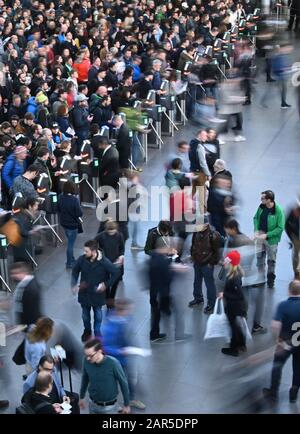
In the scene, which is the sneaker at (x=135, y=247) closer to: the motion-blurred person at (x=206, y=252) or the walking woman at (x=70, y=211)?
the walking woman at (x=70, y=211)

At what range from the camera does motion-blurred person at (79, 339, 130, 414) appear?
23.6ft

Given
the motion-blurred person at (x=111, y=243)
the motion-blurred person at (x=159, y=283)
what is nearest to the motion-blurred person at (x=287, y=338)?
the motion-blurred person at (x=159, y=283)

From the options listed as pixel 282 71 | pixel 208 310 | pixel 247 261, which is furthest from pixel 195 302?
pixel 282 71

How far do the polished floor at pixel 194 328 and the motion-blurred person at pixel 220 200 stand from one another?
87 cm

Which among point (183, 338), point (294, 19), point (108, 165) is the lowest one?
point (183, 338)

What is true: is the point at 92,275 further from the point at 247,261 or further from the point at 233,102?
the point at 233,102

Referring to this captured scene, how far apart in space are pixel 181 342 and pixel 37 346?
2.10 m

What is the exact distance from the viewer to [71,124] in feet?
47.0

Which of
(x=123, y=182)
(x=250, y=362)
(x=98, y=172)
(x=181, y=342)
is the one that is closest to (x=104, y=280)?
(x=181, y=342)

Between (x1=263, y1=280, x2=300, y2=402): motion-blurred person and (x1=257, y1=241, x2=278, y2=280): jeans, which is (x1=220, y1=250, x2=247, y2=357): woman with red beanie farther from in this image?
(x1=257, y1=241, x2=278, y2=280): jeans

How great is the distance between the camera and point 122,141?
43.7 ft

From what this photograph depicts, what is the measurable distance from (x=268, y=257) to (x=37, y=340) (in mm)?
3766

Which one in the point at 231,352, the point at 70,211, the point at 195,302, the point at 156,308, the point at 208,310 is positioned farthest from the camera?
the point at 70,211

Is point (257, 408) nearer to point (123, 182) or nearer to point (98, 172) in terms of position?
point (123, 182)
